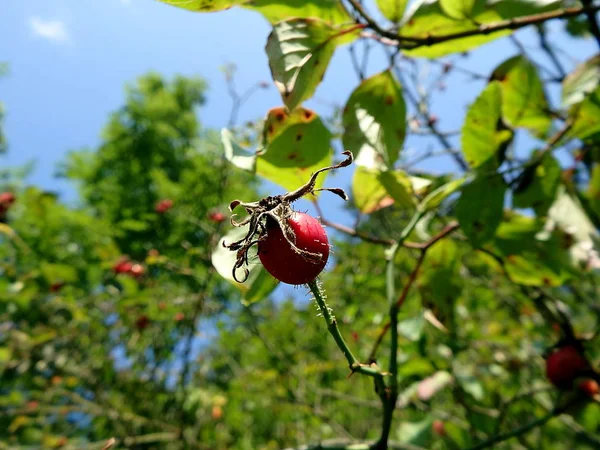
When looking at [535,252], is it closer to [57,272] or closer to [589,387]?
[589,387]

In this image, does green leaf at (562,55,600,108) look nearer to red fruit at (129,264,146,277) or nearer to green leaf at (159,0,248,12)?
green leaf at (159,0,248,12)

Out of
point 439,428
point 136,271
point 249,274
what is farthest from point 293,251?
point 136,271

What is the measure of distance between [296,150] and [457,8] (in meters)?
0.37

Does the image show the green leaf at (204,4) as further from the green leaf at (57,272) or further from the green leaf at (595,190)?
the green leaf at (57,272)

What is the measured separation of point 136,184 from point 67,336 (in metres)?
9.37

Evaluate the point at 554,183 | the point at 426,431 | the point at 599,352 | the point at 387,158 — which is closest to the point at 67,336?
the point at 426,431

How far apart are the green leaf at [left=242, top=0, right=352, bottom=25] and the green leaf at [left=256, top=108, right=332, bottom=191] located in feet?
0.55

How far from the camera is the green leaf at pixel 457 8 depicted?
72cm

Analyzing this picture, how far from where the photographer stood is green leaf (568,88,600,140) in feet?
2.43

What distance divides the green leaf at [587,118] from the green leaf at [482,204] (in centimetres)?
15

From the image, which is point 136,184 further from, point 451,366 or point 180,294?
point 451,366

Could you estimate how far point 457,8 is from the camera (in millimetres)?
732

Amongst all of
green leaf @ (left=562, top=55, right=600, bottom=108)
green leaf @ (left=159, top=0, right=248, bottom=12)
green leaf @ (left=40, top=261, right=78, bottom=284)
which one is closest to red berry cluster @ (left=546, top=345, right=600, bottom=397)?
green leaf @ (left=562, top=55, right=600, bottom=108)

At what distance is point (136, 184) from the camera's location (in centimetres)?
1093
